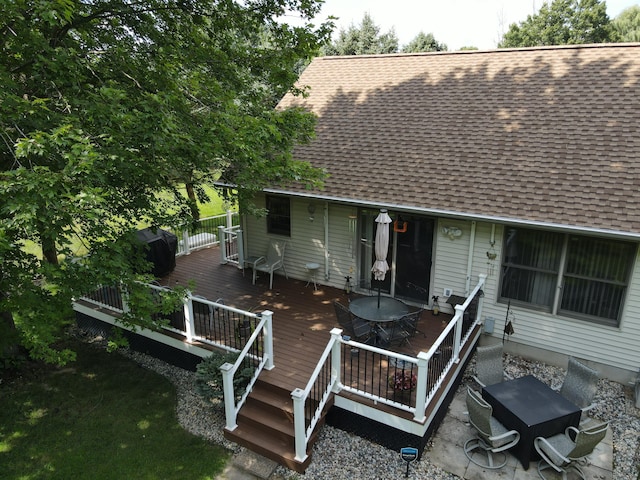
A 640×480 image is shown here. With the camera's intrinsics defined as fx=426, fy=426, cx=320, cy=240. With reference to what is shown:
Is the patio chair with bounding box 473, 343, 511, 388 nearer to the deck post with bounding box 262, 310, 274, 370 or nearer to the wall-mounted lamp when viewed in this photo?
the wall-mounted lamp

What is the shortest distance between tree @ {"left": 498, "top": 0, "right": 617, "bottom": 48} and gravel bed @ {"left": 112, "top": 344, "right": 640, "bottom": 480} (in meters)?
33.4

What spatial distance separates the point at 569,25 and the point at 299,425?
38576 mm

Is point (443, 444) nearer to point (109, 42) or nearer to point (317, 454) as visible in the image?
point (317, 454)

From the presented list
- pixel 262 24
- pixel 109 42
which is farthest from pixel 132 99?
pixel 262 24

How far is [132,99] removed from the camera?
22.5ft

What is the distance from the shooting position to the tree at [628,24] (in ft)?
115

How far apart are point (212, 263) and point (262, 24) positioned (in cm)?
646

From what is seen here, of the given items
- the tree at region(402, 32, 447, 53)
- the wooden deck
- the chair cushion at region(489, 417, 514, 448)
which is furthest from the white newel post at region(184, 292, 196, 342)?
the tree at region(402, 32, 447, 53)

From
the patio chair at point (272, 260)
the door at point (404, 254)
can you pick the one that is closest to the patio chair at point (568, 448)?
the door at point (404, 254)

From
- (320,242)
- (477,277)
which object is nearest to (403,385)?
(477,277)

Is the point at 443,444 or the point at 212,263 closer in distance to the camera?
the point at 443,444

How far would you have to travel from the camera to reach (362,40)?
24.6 m

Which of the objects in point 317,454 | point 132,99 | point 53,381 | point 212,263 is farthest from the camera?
point 212,263

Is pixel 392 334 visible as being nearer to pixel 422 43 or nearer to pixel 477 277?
pixel 477 277
